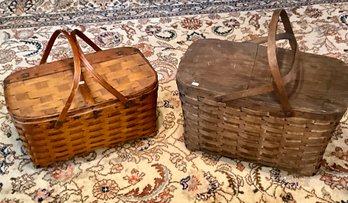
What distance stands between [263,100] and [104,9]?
1.26 m

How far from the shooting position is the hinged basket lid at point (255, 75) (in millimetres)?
1239

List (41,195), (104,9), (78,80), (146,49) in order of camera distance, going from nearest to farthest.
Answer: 1. (78,80)
2. (41,195)
3. (146,49)
4. (104,9)

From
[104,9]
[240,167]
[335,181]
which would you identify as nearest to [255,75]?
[240,167]

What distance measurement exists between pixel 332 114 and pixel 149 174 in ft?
1.98

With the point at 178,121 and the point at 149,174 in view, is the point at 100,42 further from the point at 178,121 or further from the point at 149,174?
the point at 149,174

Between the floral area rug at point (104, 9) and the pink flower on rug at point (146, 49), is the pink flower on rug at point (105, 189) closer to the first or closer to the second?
the pink flower on rug at point (146, 49)

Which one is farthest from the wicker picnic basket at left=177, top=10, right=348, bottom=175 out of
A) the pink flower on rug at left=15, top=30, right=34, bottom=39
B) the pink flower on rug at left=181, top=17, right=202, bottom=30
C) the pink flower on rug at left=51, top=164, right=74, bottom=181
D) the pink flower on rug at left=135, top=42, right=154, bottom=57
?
the pink flower on rug at left=15, top=30, right=34, bottom=39

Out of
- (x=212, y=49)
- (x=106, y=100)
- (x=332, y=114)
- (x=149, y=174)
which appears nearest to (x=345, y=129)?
(x=332, y=114)

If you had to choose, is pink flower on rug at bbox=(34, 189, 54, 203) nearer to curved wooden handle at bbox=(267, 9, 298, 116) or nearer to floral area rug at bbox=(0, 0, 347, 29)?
curved wooden handle at bbox=(267, 9, 298, 116)

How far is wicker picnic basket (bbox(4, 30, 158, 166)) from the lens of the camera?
131 cm

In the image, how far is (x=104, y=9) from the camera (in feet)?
7.36

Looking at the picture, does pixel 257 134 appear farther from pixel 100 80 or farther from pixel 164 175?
pixel 100 80

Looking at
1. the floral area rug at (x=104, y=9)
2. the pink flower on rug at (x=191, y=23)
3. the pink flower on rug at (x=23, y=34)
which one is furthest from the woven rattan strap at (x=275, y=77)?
the pink flower on rug at (x=23, y=34)

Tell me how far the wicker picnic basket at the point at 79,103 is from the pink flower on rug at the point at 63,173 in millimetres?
48
